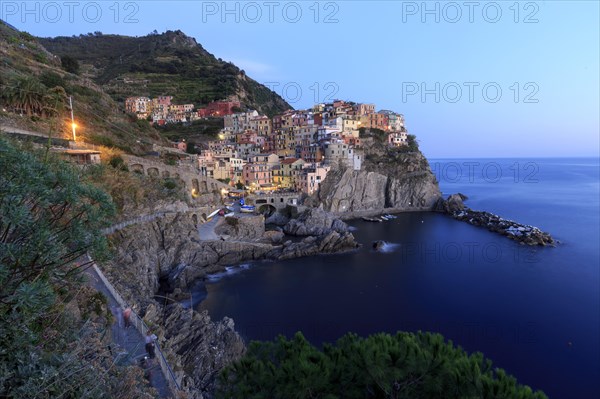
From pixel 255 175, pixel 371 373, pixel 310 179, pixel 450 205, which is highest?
pixel 255 175

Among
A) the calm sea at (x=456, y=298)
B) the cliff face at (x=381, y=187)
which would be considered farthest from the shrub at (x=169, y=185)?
the cliff face at (x=381, y=187)

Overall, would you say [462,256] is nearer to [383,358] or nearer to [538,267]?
[538,267]

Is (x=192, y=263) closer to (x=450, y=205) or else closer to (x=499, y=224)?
(x=499, y=224)

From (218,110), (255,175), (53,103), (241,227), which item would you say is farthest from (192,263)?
(218,110)

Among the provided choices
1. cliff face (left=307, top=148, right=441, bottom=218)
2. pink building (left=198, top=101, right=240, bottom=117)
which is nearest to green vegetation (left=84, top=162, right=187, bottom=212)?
cliff face (left=307, top=148, right=441, bottom=218)

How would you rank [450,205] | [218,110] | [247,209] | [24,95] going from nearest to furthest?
[24,95], [247,209], [450,205], [218,110]

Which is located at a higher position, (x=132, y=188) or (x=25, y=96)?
(x=25, y=96)

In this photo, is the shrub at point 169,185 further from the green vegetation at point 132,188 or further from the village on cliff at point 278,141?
the village on cliff at point 278,141
